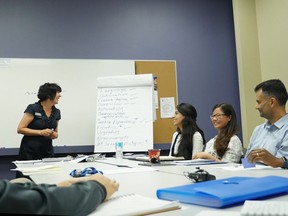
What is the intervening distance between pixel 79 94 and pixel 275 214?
3571mm

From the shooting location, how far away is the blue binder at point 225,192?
35.0 inches

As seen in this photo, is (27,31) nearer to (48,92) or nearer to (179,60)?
(48,92)

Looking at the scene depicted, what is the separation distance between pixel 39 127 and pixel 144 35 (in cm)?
185

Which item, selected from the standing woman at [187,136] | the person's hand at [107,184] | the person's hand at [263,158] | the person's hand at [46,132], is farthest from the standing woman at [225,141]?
the person's hand at [46,132]

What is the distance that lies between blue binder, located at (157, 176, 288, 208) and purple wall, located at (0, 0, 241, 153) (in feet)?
10.9

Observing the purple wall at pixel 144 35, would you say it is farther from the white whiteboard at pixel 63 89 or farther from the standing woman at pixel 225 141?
the standing woman at pixel 225 141

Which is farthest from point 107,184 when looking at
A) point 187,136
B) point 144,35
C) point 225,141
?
point 144,35

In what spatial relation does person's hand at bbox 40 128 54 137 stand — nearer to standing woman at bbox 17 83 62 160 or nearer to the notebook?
standing woman at bbox 17 83 62 160

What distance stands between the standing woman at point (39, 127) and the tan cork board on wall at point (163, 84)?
1.24 meters

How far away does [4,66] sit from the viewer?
3896 millimetres

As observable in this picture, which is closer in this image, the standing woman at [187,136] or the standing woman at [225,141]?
the standing woman at [225,141]

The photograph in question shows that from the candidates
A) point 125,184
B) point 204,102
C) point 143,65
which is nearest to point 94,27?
point 143,65

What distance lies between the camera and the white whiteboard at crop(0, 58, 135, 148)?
384cm

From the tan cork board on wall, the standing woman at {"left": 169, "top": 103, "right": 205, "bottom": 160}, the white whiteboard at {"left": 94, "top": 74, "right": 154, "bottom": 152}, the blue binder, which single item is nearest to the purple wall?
the tan cork board on wall
